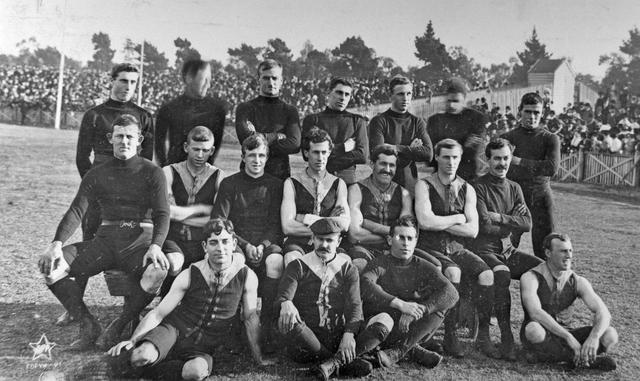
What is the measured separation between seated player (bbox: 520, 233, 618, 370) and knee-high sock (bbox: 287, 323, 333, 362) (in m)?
1.60

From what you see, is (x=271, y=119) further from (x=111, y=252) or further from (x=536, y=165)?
(x=536, y=165)

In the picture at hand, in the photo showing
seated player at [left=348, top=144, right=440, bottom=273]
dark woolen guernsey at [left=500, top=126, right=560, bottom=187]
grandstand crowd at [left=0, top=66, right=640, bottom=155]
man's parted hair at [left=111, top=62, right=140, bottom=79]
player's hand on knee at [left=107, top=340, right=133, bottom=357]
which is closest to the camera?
player's hand on knee at [left=107, top=340, right=133, bottom=357]

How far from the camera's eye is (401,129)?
5.38 m

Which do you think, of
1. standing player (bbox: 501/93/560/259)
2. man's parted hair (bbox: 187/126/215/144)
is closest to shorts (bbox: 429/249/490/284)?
standing player (bbox: 501/93/560/259)

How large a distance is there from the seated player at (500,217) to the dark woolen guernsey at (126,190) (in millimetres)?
2674

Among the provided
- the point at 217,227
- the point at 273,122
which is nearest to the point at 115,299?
the point at 217,227

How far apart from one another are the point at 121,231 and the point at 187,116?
1433 millimetres

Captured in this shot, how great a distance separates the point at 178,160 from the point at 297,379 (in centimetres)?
256

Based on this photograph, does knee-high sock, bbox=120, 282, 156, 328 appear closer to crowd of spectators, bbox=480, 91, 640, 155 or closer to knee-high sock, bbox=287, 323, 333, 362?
knee-high sock, bbox=287, 323, 333, 362

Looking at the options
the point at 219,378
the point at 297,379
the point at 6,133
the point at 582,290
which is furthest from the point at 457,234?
the point at 6,133

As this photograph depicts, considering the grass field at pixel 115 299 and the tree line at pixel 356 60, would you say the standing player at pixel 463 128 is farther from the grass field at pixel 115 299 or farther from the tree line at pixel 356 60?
the tree line at pixel 356 60

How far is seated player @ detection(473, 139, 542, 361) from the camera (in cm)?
471

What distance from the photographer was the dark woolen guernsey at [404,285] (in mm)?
4145

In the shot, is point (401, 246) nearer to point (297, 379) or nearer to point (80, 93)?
point (297, 379)
